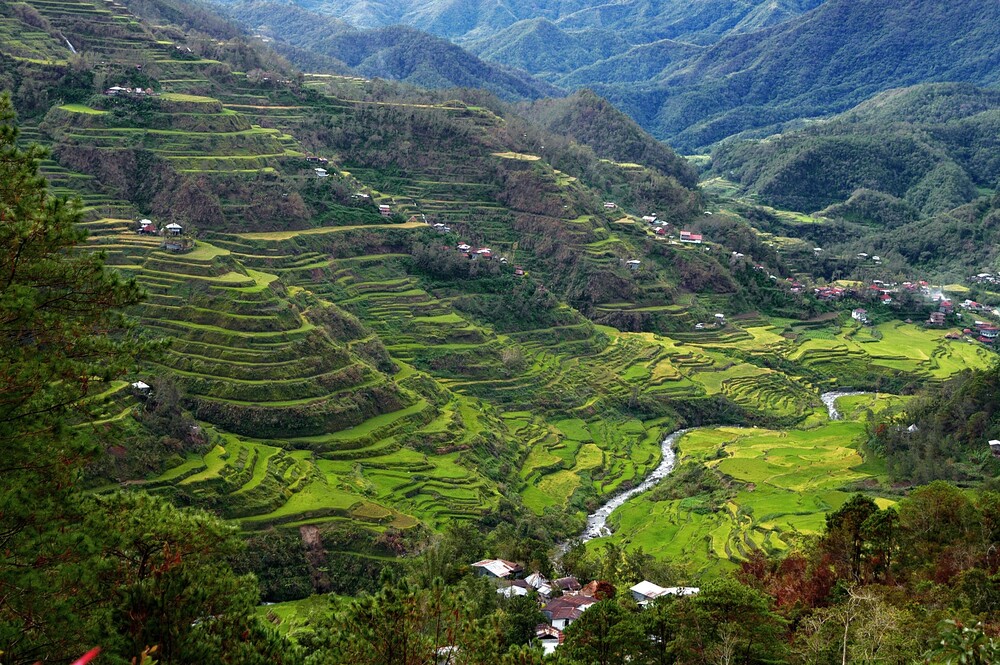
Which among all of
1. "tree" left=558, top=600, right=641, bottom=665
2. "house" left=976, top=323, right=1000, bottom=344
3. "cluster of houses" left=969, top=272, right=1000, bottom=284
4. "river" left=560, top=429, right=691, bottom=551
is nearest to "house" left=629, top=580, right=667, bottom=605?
"tree" left=558, top=600, right=641, bottom=665

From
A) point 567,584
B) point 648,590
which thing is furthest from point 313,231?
point 648,590

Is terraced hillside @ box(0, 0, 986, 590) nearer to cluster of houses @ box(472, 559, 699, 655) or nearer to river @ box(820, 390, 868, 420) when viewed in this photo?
river @ box(820, 390, 868, 420)

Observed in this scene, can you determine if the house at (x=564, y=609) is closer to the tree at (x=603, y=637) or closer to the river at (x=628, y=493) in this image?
the tree at (x=603, y=637)

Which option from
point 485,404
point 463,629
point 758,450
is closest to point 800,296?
point 758,450

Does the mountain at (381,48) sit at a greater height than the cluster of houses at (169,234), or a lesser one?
lesser

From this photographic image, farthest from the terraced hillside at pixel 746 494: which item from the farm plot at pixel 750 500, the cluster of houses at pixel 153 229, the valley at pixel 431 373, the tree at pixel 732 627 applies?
the cluster of houses at pixel 153 229

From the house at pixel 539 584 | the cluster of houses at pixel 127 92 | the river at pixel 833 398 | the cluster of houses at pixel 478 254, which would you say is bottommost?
the river at pixel 833 398

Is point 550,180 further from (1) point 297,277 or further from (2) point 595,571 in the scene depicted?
(2) point 595,571
